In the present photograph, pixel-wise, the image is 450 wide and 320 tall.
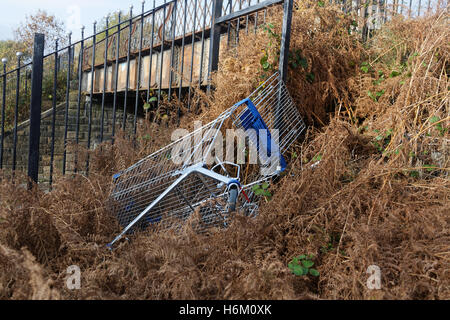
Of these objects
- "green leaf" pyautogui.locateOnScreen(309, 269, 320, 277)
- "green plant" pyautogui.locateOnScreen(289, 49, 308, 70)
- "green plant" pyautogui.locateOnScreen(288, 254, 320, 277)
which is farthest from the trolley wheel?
"green plant" pyautogui.locateOnScreen(289, 49, 308, 70)

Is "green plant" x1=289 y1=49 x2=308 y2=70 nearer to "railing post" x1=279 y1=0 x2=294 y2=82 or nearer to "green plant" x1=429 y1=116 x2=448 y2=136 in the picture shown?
"railing post" x1=279 y1=0 x2=294 y2=82

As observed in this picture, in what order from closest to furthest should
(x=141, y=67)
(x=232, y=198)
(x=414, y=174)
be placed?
(x=232, y=198) < (x=414, y=174) < (x=141, y=67)

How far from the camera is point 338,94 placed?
4.49 metres

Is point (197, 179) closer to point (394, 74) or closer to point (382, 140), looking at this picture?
point (382, 140)

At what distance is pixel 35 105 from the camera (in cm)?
400

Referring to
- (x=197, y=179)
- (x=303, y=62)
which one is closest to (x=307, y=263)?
(x=197, y=179)

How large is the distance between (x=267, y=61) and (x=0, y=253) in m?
3.03

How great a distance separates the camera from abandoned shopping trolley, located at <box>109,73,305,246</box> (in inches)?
105

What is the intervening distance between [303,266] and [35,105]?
3196 mm

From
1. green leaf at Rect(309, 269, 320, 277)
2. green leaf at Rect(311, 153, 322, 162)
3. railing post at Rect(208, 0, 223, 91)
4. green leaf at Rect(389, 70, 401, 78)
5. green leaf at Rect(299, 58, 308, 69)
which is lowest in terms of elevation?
green leaf at Rect(309, 269, 320, 277)

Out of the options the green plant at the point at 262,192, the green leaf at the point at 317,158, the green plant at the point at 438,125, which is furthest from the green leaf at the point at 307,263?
the green plant at the point at 438,125

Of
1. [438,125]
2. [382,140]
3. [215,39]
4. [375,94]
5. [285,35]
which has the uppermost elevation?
[215,39]
